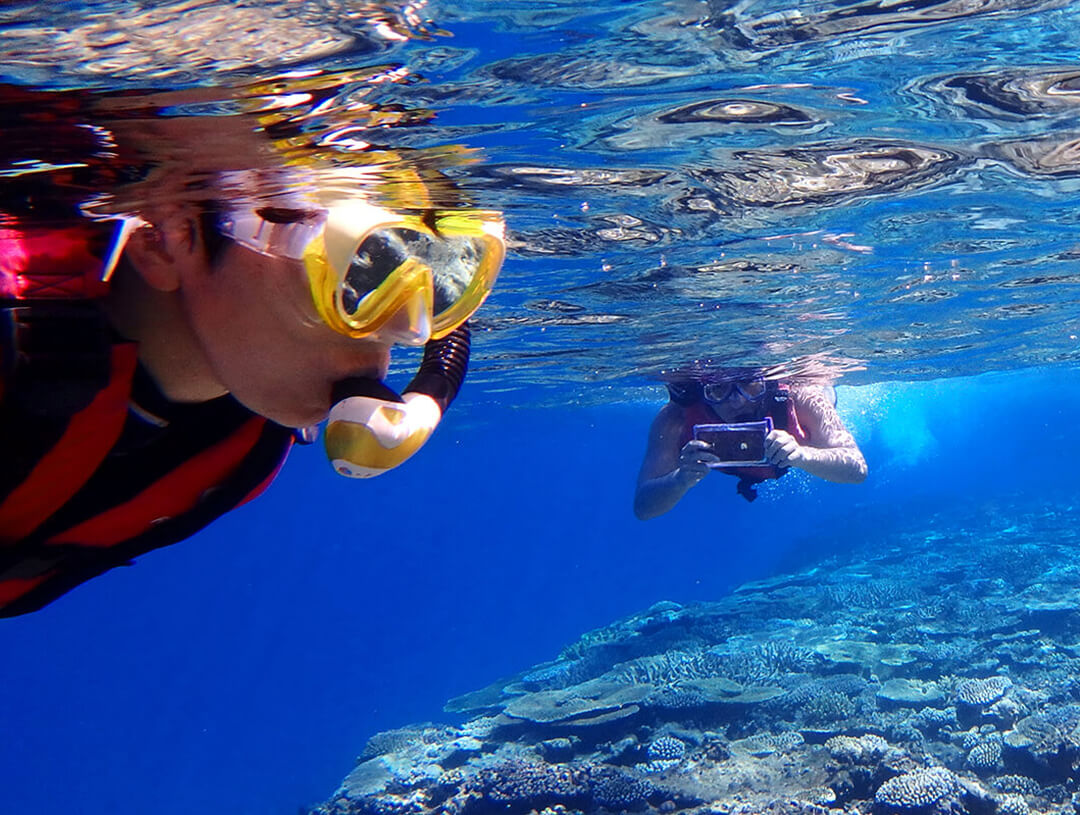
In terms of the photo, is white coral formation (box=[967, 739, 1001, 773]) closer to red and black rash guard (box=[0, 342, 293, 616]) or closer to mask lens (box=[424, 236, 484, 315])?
mask lens (box=[424, 236, 484, 315])

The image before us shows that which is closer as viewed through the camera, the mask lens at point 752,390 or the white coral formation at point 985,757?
the white coral formation at point 985,757

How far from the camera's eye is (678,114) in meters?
6.67

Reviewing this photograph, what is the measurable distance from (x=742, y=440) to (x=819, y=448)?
1412mm

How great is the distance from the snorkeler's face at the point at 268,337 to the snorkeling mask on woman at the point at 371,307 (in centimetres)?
5

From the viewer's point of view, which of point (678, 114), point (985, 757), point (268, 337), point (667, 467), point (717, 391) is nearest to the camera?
point (268, 337)

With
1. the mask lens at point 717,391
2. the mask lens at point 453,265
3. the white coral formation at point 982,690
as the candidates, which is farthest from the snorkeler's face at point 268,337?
the white coral formation at point 982,690

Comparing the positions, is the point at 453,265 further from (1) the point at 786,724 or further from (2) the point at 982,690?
(2) the point at 982,690

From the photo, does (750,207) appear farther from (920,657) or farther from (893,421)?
(893,421)

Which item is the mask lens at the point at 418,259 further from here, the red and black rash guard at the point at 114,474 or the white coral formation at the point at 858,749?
the white coral formation at the point at 858,749

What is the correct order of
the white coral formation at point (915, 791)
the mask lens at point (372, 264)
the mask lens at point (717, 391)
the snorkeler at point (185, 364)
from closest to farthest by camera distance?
the snorkeler at point (185, 364) < the mask lens at point (372, 264) < the white coral formation at point (915, 791) < the mask lens at point (717, 391)

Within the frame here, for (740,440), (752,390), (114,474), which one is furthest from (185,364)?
(752,390)

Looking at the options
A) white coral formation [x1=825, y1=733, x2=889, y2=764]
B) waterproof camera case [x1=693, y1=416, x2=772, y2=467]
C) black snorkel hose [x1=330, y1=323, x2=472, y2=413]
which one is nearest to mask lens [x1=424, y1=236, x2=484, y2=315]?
black snorkel hose [x1=330, y1=323, x2=472, y2=413]

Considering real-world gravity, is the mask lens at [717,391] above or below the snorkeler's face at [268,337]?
below

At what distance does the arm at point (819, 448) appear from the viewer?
9.45 m
